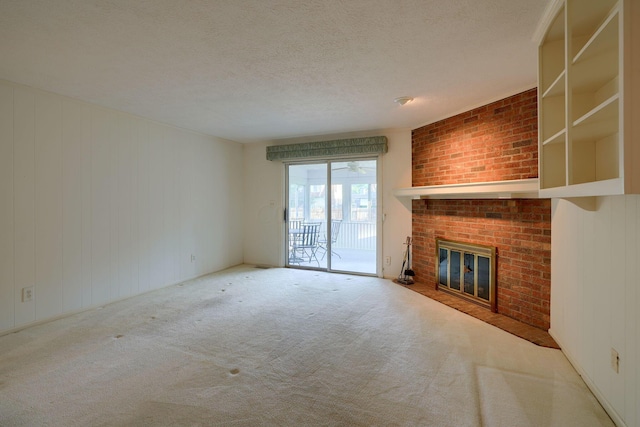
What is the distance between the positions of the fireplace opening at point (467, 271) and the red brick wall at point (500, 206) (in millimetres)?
78

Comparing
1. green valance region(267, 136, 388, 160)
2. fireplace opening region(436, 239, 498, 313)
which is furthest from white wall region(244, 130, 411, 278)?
fireplace opening region(436, 239, 498, 313)

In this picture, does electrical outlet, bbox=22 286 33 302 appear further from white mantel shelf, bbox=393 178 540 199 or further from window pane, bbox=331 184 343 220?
white mantel shelf, bbox=393 178 540 199

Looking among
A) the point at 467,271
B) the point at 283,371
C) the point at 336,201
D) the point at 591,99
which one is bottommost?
the point at 283,371

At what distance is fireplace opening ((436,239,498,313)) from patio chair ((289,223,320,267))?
2.14 m

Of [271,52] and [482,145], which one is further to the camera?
[482,145]

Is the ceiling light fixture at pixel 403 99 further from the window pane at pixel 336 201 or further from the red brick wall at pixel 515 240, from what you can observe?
the window pane at pixel 336 201

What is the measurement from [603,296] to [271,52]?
2.70 metres

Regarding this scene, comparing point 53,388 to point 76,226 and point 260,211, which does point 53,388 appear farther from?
point 260,211

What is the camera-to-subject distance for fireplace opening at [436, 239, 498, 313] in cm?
340

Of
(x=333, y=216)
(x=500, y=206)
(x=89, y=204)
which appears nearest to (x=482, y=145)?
(x=500, y=206)

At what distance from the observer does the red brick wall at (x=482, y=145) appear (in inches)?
120

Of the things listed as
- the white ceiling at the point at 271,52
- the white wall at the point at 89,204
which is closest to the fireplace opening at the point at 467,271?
the white ceiling at the point at 271,52

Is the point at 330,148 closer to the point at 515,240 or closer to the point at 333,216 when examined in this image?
the point at 333,216

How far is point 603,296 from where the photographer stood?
187cm
